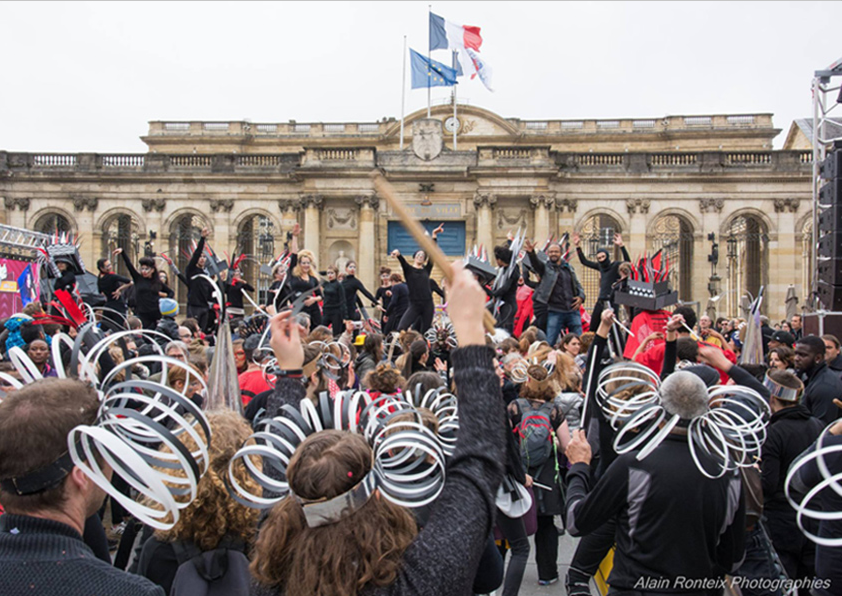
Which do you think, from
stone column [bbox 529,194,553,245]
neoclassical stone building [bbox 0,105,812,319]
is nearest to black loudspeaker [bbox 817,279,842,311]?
neoclassical stone building [bbox 0,105,812,319]

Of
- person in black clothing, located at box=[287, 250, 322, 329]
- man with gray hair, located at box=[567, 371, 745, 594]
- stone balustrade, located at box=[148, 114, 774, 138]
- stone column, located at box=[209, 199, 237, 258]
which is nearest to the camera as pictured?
man with gray hair, located at box=[567, 371, 745, 594]

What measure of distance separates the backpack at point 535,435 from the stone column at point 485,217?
21.6m

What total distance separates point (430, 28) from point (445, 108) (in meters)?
7.83

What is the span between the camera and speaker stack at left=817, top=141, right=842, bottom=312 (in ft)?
47.3

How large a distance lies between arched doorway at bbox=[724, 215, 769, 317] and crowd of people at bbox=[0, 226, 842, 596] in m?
17.7

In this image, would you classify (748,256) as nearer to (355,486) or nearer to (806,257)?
(806,257)

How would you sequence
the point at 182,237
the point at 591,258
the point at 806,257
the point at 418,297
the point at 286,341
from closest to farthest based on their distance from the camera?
the point at 286,341 < the point at 418,297 < the point at 806,257 < the point at 182,237 < the point at 591,258

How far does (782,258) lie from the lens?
27656mm

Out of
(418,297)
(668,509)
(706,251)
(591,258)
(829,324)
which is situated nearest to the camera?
(668,509)

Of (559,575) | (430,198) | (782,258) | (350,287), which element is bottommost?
(559,575)

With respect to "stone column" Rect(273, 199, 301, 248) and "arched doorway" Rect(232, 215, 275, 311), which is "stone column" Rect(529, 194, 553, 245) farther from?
"arched doorway" Rect(232, 215, 275, 311)

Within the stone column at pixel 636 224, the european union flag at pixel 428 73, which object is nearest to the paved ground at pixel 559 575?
the stone column at pixel 636 224

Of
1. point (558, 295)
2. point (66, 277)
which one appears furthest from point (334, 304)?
point (66, 277)

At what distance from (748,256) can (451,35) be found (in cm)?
1617
